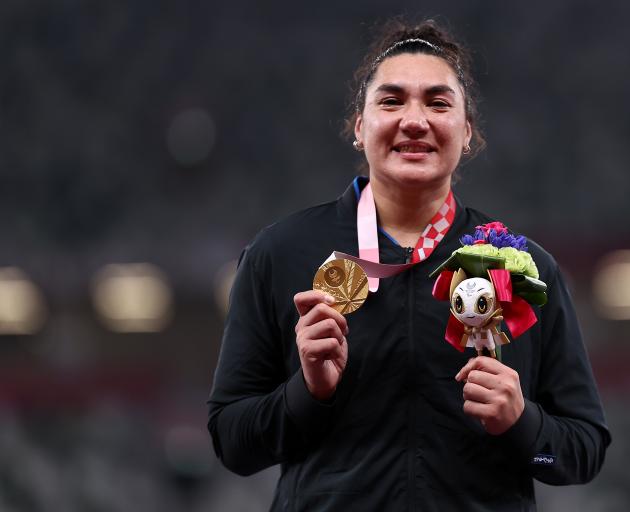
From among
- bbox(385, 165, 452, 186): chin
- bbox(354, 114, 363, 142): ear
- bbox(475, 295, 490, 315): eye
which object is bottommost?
bbox(475, 295, 490, 315): eye

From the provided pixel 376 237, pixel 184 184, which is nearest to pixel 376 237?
pixel 376 237

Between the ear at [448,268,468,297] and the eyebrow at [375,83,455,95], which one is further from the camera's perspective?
the eyebrow at [375,83,455,95]

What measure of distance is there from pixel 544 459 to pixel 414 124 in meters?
0.52

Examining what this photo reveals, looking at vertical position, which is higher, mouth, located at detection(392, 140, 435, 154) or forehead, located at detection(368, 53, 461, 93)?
forehead, located at detection(368, 53, 461, 93)

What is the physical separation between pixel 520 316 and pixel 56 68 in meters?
6.03

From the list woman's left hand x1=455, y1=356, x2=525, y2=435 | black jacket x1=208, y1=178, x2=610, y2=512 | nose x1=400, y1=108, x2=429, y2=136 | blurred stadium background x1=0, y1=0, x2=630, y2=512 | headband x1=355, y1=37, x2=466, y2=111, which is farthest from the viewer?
blurred stadium background x1=0, y1=0, x2=630, y2=512

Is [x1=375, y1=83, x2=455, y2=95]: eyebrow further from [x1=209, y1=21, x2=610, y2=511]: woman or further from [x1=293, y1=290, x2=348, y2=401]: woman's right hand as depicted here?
[x1=293, y1=290, x2=348, y2=401]: woman's right hand

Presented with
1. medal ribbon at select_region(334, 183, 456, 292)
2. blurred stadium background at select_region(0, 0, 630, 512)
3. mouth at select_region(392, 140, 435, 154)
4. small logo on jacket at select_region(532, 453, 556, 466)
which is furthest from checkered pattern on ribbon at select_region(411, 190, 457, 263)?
blurred stadium background at select_region(0, 0, 630, 512)

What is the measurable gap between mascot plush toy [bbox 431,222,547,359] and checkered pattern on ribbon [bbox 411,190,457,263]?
115mm

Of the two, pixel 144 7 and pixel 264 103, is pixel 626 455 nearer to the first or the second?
pixel 264 103

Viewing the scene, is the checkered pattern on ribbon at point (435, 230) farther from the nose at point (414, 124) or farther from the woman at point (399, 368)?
the nose at point (414, 124)

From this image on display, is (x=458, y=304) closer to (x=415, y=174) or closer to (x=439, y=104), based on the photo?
(x=415, y=174)

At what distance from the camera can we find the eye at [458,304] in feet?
4.44

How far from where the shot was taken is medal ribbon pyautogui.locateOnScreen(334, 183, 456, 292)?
4.83 feet
